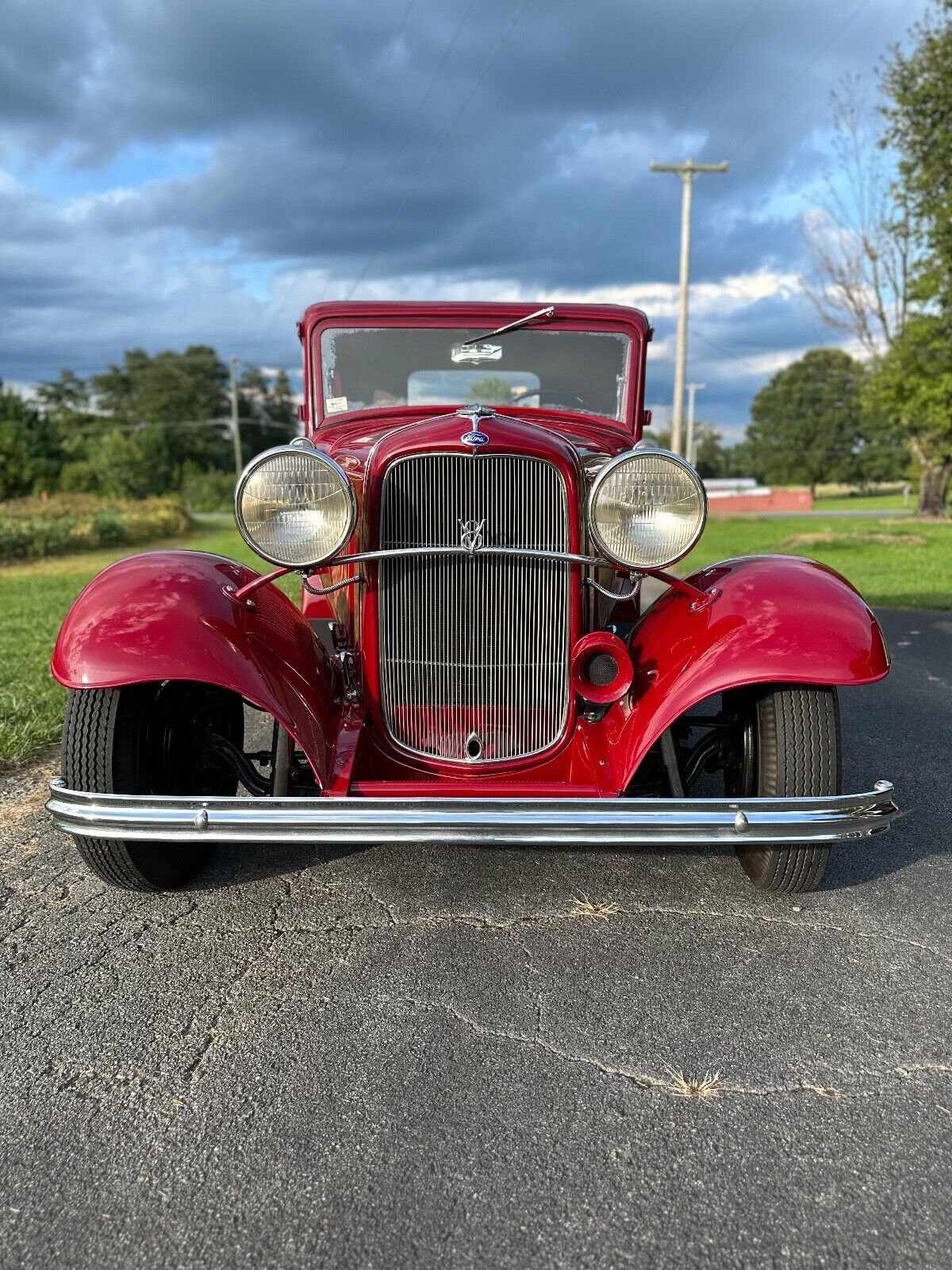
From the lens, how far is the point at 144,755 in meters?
2.71

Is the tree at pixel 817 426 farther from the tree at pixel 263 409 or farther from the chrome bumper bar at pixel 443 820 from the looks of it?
the chrome bumper bar at pixel 443 820

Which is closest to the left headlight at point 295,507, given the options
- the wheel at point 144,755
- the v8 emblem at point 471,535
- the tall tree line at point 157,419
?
the v8 emblem at point 471,535

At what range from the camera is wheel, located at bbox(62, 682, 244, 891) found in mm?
2588

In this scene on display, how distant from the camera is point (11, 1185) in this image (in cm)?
168

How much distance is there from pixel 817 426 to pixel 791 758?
68854 millimetres

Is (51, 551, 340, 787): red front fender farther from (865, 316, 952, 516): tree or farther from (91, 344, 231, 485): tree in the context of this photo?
(91, 344, 231, 485): tree

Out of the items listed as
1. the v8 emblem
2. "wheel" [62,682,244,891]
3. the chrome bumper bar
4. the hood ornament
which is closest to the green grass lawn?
"wheel" [62,682,244,891]

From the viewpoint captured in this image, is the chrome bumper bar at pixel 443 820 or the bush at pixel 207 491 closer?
the chrome bumper bar at pixel 443 820

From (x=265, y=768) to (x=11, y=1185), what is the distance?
2660mm

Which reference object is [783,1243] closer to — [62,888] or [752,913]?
[752,913]

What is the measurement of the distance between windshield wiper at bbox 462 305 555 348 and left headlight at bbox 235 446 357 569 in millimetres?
1606

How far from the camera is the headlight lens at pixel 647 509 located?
2.63 metres

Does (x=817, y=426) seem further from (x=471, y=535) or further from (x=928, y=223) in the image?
(x=471, y=535)

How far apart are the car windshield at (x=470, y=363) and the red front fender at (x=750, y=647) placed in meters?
1.54
